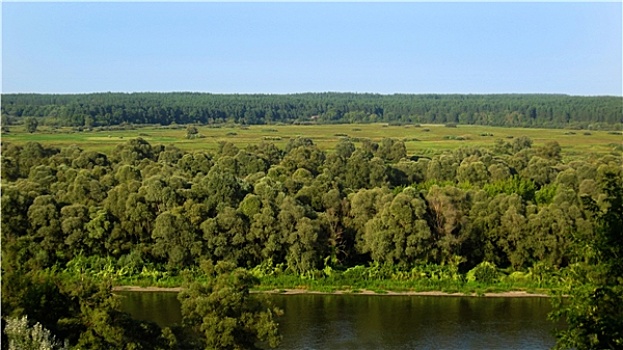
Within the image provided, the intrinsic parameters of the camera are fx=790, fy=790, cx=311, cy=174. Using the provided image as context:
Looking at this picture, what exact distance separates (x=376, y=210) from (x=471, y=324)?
819 centimetres

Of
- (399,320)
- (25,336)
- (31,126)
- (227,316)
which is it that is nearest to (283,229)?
(399,320)

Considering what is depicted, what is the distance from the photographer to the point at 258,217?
99.5 feet

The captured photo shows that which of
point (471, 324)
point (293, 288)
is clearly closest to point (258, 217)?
point (293, 288)

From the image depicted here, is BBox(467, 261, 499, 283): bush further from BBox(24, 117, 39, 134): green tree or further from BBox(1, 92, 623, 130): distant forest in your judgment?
BBox(1, 92, 623, 130): distant forest

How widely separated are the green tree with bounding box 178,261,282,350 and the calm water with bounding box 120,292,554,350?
4479 millimetres

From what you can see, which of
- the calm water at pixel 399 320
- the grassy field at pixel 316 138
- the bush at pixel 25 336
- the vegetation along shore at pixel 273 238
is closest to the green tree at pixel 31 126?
the grassy field at pixel 316 138

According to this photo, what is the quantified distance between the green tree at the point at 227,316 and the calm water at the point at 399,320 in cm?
448

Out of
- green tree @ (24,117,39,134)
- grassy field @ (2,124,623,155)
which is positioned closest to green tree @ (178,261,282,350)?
grassy field @ (2,124,623,155)

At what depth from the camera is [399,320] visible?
25031 millimetres

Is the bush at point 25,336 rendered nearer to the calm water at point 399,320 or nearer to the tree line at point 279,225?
the calm water at point 399,320

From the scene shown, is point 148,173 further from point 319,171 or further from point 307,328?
point 307,328

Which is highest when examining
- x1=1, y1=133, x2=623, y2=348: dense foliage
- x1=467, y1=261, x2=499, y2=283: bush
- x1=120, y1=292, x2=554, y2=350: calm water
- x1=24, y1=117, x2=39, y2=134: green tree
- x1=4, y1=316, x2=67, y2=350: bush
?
x1=24, y1=117, x2=39, y2=134: green tree

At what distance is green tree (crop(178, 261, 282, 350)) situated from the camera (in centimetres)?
1702

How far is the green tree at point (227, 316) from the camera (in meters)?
17.0
